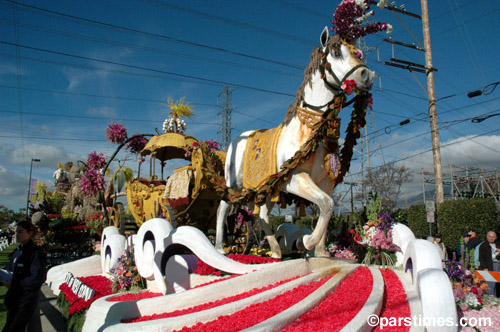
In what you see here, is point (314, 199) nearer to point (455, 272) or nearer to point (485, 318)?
point (455, 272)

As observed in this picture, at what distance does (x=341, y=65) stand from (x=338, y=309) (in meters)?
3.34

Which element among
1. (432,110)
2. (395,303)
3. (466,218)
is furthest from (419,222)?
(395,303)

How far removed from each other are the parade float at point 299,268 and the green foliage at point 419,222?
37.0 feet

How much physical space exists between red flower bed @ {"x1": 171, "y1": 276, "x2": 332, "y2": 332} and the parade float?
0.01 meters

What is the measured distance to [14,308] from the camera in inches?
148

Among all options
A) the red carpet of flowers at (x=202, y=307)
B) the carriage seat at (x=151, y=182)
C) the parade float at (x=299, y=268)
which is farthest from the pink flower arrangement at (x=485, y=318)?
the carriage seat at (x=151, y=182)

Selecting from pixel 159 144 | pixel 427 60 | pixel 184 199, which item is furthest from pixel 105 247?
pixel 427 60

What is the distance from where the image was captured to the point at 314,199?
486cm

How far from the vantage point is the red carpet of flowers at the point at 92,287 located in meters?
5.09

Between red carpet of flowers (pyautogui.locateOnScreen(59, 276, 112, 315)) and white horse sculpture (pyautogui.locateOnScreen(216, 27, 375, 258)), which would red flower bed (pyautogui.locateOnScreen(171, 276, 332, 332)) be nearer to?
white horse sculpture (pyautogui.locateOnScreen(216, 27, 375, 258))

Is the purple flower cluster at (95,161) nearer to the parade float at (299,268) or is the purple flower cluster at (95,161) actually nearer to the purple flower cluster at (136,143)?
the purple flower cluster at (136,143)

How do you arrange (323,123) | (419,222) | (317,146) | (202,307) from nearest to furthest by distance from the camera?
(202,307)
(323,123)
(317,146)
(419,222)

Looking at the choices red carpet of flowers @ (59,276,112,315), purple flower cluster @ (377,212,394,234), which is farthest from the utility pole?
red carpet of flowers @ (59,276,112,315)

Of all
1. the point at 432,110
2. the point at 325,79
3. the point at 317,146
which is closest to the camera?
the point at 317,146
